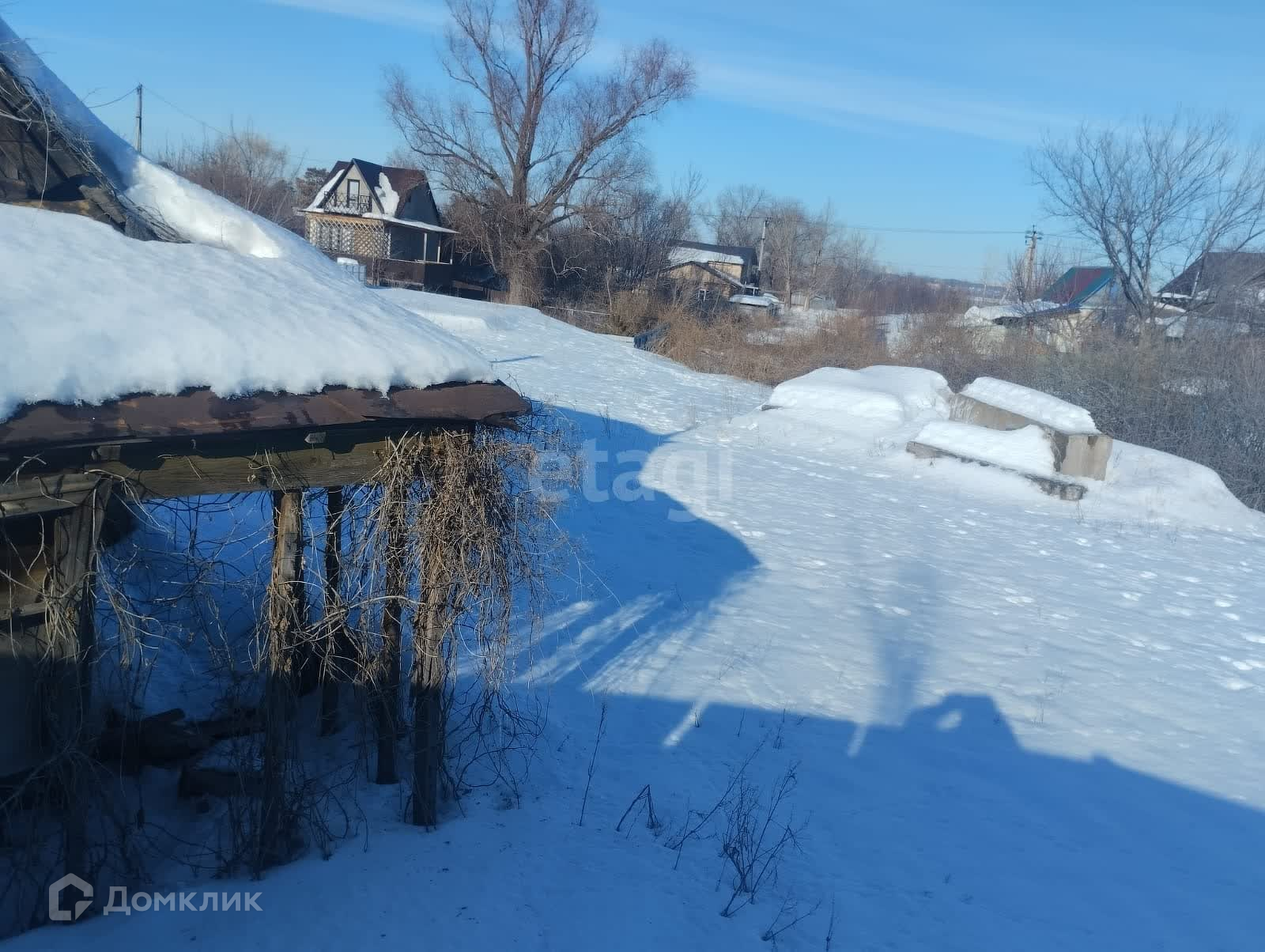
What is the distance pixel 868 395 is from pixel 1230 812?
39.3 ft

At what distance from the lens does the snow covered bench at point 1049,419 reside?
548 inches

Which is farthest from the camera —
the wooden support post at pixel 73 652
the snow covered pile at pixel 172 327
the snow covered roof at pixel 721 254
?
the snow covered roof at pixel 721 254

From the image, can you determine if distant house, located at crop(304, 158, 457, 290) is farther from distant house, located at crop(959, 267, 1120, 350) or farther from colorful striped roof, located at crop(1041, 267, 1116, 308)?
colorful striped roof, located at crop(1041, 267, 1116, 308)

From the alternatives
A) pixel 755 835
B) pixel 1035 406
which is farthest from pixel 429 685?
pixel 1035 406

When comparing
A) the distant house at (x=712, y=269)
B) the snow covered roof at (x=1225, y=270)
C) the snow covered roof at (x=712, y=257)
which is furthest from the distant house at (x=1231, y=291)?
the snow covered roof at (x=712, y=257)

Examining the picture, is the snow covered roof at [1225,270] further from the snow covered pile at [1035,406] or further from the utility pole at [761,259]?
the utility pole at [761,259]

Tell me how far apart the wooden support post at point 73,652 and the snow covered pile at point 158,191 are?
1941 millimetres

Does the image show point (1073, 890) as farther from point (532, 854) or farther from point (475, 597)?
point (475, 597)

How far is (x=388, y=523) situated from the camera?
4152 mm

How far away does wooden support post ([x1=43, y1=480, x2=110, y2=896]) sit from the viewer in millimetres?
3359

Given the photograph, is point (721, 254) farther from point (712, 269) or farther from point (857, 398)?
point (857, 398)

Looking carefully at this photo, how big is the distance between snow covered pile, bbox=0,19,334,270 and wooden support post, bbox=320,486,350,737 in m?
1.42

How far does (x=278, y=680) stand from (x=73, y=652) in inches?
31.7

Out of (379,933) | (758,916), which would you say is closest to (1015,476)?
(758,916)
